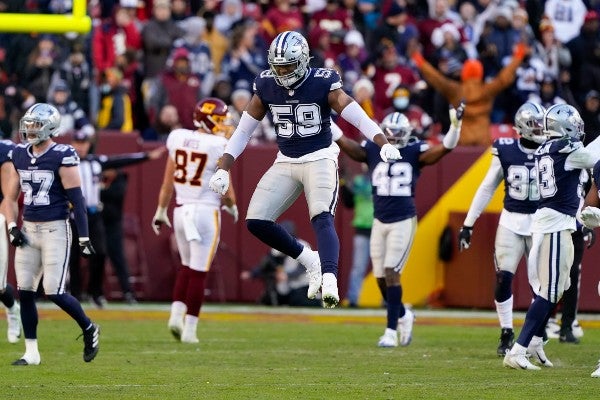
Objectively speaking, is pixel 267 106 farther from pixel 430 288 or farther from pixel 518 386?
pixel 430 288

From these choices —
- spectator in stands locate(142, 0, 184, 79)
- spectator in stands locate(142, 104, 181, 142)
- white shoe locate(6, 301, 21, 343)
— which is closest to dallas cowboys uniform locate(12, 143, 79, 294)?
white shoe locate(6, 301, 21, 343)

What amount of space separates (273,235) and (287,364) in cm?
139

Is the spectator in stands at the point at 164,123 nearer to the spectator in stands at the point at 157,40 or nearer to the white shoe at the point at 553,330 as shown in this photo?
the spectator in stands at the point at 157,40

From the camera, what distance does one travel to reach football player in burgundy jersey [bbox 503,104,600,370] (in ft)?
31.5

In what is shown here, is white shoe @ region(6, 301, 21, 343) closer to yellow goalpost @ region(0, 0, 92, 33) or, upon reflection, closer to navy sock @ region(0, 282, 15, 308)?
navy sock @ region(0, 282, 15, 308)

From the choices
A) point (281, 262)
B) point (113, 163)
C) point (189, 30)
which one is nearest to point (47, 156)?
point (113, 163)

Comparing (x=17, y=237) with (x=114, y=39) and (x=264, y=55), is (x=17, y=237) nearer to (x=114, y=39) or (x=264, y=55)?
(x=114, y=39)

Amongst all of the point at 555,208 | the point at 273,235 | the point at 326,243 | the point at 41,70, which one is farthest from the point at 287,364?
the point at 41,70

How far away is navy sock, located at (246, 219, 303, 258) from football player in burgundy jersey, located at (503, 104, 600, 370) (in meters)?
1.70

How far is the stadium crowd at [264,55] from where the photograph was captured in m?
16.9

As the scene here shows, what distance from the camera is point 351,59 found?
18172 millimetres

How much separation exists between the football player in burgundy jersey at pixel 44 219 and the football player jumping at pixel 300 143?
132cm

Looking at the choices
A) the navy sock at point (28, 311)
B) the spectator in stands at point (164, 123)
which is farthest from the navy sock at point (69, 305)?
the spectator in stands at point (164, 123)

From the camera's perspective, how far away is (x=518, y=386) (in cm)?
892
